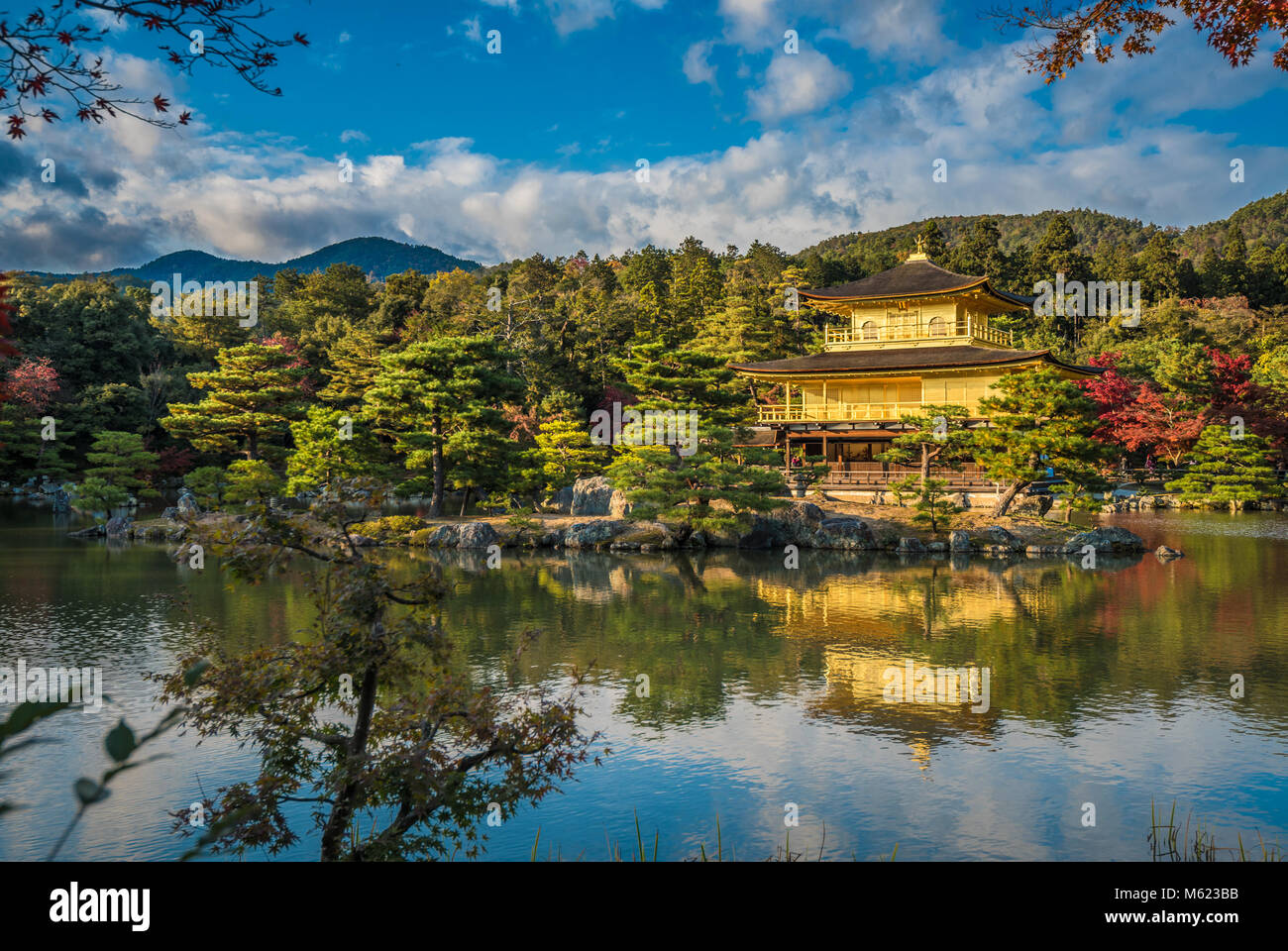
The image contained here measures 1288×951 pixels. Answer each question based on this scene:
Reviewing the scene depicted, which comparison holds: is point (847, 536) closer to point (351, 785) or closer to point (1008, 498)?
point (1008, 498)

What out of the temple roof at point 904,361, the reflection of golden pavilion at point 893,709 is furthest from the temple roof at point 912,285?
the reflection of golden pavilion at point 893,709

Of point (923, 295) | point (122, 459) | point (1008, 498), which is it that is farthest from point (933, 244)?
point (122, 459)

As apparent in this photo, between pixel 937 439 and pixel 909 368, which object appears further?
pixel 909 368

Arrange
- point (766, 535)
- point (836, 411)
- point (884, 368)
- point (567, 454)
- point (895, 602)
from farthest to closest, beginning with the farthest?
point (836, 411) < point (884, 368) < point (567, 454) < point (766, 535) < point (895, 602)

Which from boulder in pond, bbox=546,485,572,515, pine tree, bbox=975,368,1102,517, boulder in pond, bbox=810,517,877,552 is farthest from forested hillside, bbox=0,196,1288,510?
pine tree, bbox=975,368,1102,517

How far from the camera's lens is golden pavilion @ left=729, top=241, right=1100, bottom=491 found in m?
27.6

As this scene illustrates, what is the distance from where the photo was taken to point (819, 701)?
9211mm

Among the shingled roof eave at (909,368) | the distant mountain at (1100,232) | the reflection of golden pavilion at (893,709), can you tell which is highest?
the distant mountain at (1100,232)

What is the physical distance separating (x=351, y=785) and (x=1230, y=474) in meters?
33.6

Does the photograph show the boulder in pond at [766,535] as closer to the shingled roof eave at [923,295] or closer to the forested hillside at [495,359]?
the forested hillside at [495,359]

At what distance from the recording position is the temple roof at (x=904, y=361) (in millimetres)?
26219

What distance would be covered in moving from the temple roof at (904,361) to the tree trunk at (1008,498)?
482 centimetres
